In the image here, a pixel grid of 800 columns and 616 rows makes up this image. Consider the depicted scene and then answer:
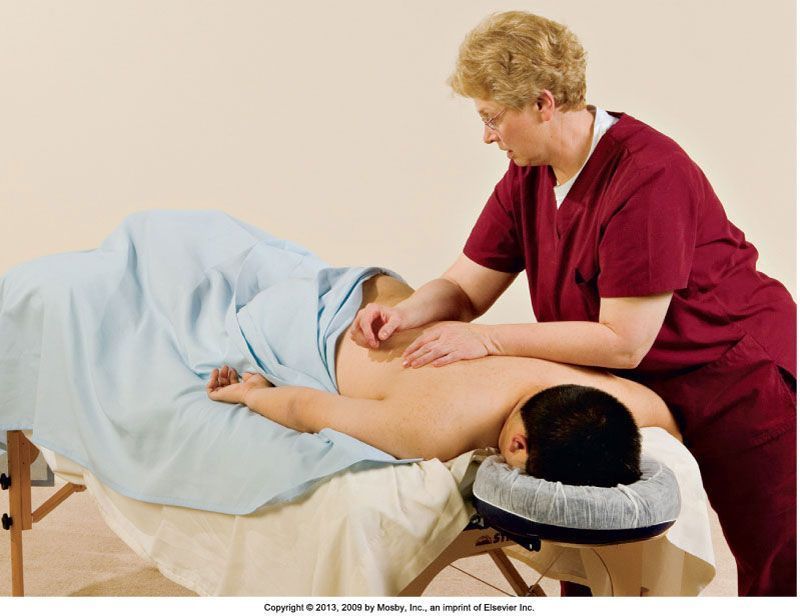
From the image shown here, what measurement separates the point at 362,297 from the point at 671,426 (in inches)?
27.6

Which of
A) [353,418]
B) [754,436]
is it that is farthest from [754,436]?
[353,418]

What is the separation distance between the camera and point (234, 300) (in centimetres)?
223

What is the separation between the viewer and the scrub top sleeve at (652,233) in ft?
5.45

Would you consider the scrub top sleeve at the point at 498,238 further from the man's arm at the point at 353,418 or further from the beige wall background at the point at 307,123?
the beige wall background at the point at 307,123

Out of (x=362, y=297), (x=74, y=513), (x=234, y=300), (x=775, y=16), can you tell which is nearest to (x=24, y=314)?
(x=234, y=300)

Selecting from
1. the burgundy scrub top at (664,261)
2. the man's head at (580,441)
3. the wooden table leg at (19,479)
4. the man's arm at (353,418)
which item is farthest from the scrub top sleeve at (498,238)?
the wooden table leg at (19,479)

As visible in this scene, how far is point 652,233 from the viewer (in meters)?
1.66

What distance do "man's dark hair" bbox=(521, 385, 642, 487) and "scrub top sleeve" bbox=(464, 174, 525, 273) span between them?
623 millimetres

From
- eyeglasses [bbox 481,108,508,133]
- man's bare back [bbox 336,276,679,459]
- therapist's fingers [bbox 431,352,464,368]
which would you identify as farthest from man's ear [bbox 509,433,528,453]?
eyeglasses [bbox 481,108,508,133]

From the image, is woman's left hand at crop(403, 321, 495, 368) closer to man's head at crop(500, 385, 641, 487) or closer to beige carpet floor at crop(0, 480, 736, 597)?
man's head at crop(500, 385, 641, 487)

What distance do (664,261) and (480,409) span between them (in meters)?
0.39

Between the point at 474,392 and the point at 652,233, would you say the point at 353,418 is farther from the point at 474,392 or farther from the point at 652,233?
Result: the point at 652,233

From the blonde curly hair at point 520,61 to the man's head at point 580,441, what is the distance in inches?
21.5

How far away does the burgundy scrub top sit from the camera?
167 centimetres
